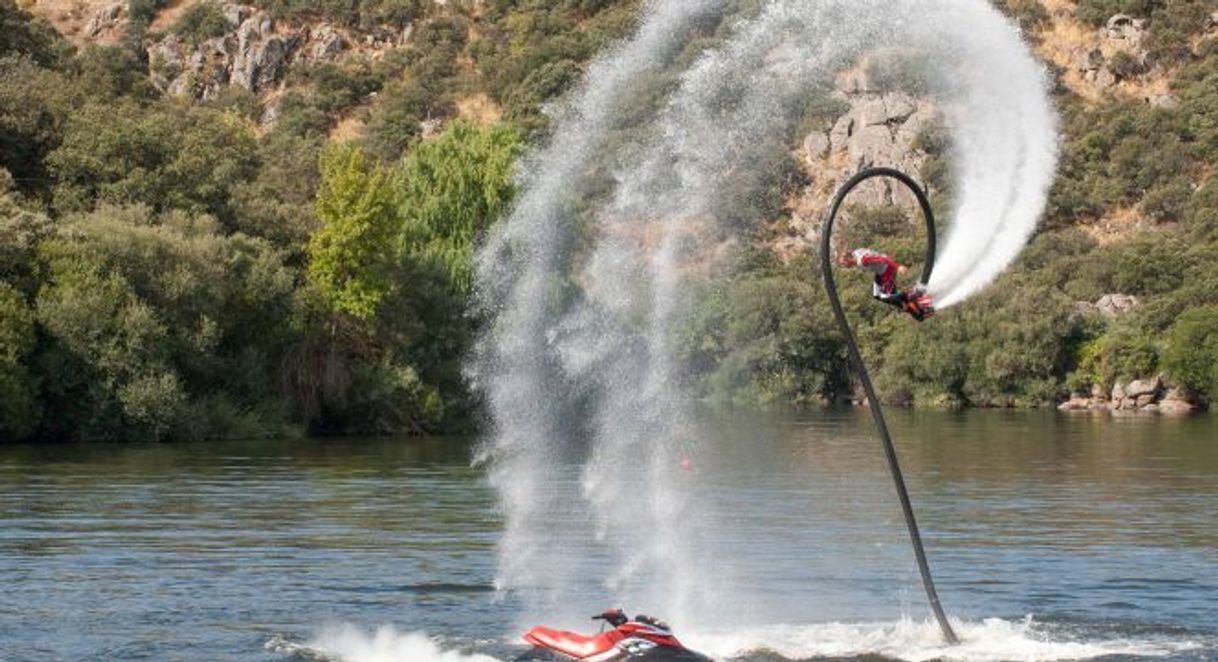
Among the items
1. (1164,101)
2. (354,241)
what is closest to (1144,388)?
(1164,101)

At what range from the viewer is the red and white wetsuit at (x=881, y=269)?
25438mm

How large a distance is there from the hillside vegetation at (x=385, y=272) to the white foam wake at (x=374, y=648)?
53282mm

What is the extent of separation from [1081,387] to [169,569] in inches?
4449

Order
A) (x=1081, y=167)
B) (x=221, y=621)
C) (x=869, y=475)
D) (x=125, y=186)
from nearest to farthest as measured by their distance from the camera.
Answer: (x=221, y=621), (x=869, y=475), (x=125, y=186), (x=1081, y=167)

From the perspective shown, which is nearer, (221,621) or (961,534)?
(221,621)

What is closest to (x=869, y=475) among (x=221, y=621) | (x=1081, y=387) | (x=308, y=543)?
(x=308, y=543)

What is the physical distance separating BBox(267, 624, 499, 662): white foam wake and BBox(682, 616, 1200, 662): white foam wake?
3.91 meters

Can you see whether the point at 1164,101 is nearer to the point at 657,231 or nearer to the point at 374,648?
the point at 657,231

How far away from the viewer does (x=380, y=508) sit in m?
53.9

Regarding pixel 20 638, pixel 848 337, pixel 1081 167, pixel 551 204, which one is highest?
pixel 1081 167

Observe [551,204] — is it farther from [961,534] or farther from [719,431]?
[719,431]

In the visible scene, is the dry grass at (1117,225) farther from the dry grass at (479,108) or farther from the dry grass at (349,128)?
the dry grass at (349,128)

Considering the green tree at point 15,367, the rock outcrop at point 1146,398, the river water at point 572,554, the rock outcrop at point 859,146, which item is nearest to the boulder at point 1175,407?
the rock outcrop at point 1146,398

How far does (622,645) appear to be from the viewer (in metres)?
26.1
